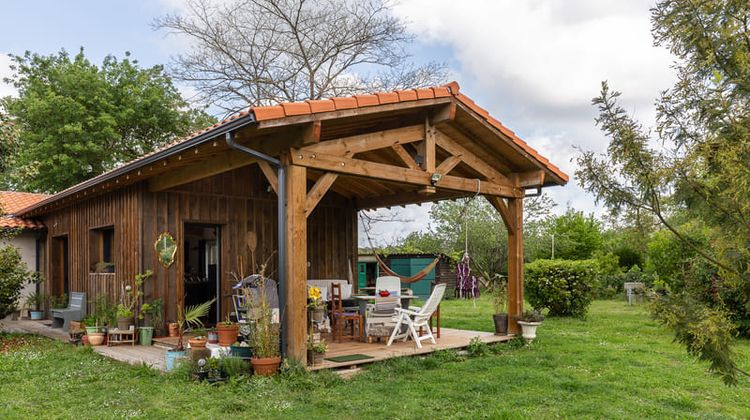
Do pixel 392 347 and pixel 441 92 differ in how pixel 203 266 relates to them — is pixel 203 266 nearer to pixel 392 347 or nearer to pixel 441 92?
pixel 392 347

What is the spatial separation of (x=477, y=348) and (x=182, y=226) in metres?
4.67

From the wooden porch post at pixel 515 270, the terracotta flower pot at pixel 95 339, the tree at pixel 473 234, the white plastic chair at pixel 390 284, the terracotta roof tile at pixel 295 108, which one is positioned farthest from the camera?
the tree at pixel 473 234

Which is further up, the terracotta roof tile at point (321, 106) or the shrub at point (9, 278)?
the terracotta roof tile at point (321, 106)

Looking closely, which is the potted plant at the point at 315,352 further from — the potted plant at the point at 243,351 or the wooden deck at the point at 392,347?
the potted plant at the point at 243,351

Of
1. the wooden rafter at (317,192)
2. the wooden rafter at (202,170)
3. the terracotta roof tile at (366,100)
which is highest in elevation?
the terracotta roof tile at (366,100)

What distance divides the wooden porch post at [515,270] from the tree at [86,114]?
516 inches

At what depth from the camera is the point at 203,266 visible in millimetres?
10781

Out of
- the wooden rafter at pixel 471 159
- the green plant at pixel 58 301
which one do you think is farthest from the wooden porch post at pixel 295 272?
the green plant at pixel 58 301

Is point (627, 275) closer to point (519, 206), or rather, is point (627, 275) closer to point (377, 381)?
point (519, 206)

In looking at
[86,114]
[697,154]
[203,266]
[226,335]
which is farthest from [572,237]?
[697,154]

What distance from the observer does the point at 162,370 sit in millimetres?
6316

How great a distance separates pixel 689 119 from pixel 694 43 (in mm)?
371

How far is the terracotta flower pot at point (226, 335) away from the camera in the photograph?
6738 millimetres

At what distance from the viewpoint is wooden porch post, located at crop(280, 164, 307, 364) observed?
5840 millimetres
